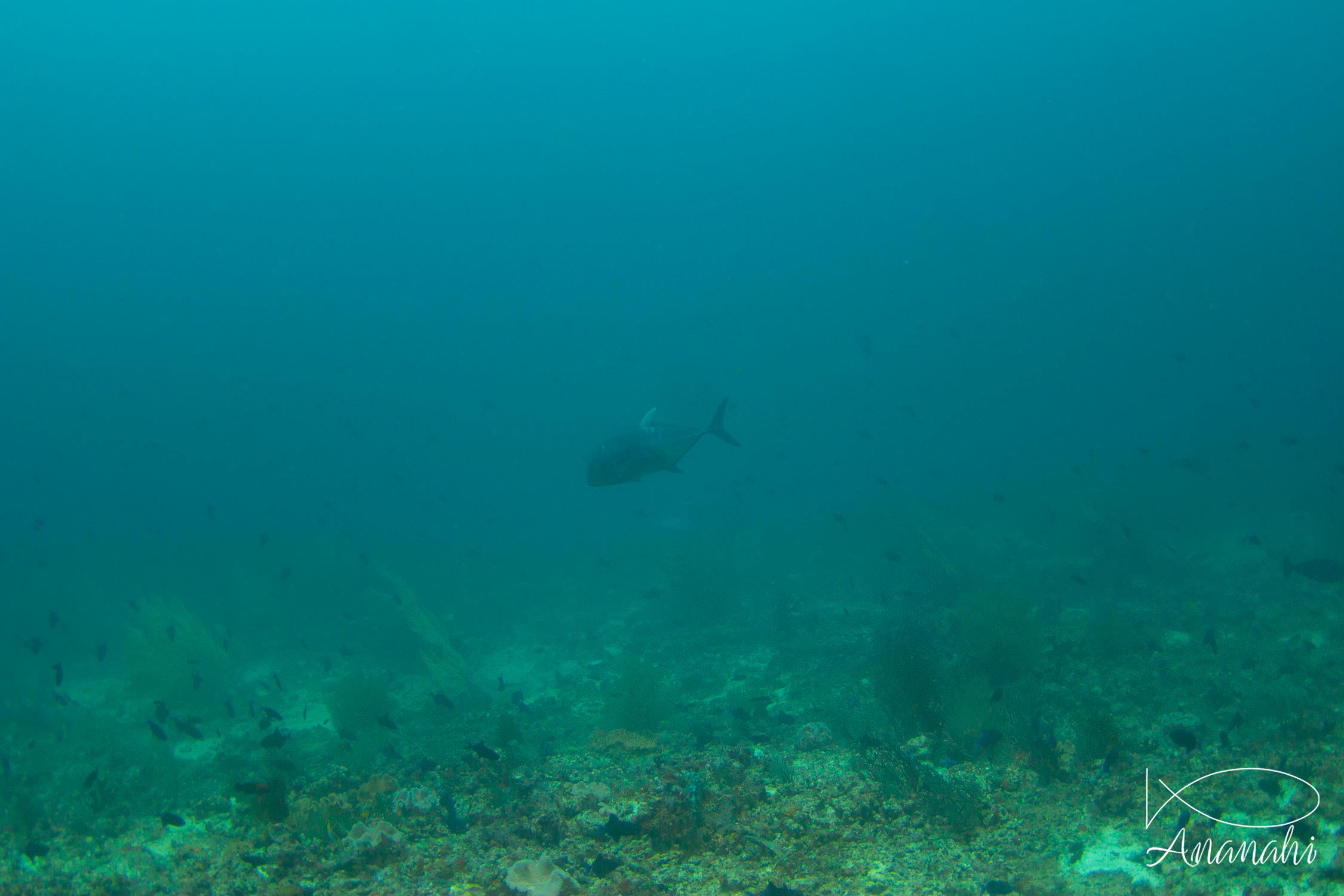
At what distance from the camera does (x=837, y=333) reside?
131 metres

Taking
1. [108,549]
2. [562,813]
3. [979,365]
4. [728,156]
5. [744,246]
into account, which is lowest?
[108,549]

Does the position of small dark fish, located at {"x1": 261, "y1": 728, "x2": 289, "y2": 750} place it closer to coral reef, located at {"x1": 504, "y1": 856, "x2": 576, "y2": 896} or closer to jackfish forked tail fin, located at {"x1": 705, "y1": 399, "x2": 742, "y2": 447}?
coral reef, located at {"x1": 504, "y1": 856, "x2": 576, "y2": 896}

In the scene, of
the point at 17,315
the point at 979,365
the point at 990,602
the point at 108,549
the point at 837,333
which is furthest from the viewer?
the point at 837,333

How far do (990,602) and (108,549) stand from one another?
4906cm

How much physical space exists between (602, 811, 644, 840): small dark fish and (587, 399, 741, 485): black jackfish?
4.23m

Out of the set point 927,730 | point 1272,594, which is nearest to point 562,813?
point 927,730

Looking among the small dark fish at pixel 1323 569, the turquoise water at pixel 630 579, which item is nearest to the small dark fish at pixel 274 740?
the turquoise water at pixel 630 579

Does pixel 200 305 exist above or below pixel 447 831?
above

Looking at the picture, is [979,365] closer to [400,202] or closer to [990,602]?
[400,202]

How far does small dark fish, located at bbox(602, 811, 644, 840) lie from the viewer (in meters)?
4.42

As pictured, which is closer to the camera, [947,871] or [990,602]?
[947,871]

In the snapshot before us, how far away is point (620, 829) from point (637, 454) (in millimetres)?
4587

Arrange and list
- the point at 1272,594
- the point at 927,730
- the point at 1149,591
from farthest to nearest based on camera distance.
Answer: the point at 1149,591
the point at 1272,594
the point at 927,730

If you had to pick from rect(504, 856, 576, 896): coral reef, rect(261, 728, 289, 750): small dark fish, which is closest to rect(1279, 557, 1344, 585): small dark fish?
rect(504, 856, 576, 896): coral reef
